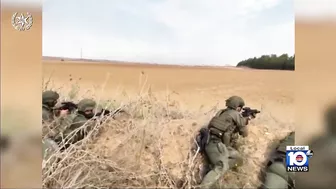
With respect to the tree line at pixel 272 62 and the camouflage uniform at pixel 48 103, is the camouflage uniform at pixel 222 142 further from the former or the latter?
the camouflage uniform at pixel 48 103

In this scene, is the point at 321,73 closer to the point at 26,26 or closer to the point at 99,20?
the point at 99,20

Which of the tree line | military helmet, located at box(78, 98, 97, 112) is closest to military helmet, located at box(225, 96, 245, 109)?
the tree line

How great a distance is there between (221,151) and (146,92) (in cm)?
62

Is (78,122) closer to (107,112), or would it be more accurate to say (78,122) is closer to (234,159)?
(107,112)

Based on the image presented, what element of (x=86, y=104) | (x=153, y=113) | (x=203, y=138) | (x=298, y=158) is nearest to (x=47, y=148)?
(x=86, y=104)

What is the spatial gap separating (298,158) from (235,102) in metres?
0.55

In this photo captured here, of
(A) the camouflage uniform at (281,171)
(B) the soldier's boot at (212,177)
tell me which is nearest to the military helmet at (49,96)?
(B) the soldier's boot at (212,177)

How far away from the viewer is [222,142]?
3455mm

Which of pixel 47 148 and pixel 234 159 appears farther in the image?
pixel 234 159

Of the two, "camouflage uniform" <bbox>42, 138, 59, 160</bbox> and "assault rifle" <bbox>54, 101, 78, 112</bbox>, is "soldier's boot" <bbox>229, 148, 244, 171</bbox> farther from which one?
"camouflage uniform" <bbox>42, 138, 59, 160</bbox>

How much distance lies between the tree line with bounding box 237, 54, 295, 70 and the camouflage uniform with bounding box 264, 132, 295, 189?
441 mm

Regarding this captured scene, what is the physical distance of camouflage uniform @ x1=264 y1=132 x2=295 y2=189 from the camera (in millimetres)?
3443

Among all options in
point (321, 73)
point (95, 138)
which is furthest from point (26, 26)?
point (321, 73)

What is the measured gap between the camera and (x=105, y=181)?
11.1 ft
